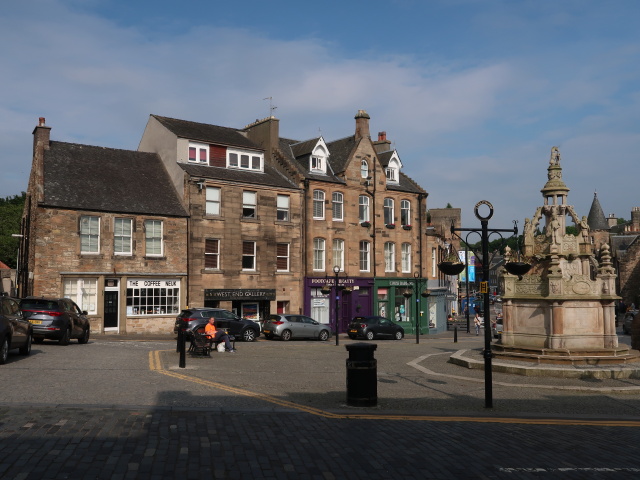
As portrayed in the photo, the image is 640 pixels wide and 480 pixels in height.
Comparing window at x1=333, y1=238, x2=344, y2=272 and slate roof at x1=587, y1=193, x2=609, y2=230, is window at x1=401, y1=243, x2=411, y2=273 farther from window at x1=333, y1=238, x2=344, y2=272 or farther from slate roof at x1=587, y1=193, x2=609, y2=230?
slate roof at x1=587, y1=193, x2=609, y2=230

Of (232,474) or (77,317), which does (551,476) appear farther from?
(77,317)

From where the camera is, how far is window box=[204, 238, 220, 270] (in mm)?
37562

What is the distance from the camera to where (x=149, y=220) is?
117 feet

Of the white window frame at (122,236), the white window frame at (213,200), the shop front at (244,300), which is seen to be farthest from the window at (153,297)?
the white window frame at (213,200)

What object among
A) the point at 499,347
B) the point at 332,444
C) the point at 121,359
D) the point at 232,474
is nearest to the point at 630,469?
the point at 332,444

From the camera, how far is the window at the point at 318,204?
42.9 metres

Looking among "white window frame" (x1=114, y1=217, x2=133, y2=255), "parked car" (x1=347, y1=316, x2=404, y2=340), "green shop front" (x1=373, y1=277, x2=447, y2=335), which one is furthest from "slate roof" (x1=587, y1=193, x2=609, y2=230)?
"white window frame" (x1=114, y1=217, x2=133, y2=255)

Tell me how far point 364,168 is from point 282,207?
7838 mm

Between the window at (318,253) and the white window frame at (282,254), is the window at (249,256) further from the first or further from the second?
the window at (318,253)

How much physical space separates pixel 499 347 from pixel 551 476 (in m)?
13.5

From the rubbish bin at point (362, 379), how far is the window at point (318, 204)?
3078cm

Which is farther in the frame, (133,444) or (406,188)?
(406,188)

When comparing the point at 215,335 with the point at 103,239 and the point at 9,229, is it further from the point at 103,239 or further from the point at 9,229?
the point at 9,229

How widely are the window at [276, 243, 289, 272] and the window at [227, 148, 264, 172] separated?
535cm
